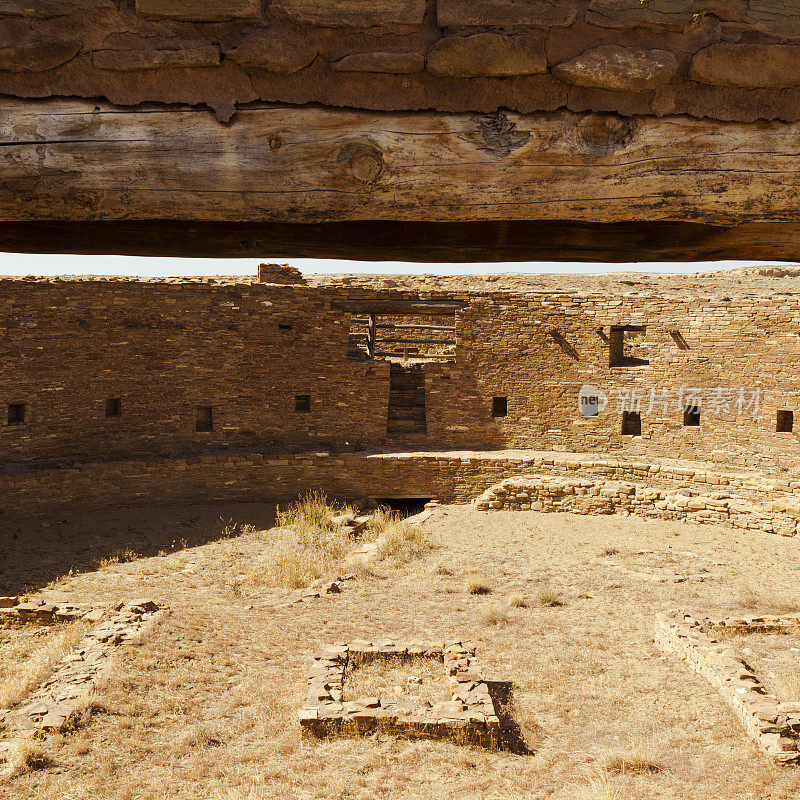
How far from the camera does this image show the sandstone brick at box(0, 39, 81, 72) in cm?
158

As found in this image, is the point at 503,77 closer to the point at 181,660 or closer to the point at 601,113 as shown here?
the point at 601,113

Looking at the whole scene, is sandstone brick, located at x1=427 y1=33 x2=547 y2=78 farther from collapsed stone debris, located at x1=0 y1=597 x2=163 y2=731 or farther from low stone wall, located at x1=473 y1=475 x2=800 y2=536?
low stone wall, located at x1=473 y1=475 x2=800 y2=536

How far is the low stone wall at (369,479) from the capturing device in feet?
42.0

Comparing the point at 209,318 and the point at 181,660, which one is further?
the point at 209,318

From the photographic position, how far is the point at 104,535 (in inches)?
471

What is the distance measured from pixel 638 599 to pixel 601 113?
8.71 meters

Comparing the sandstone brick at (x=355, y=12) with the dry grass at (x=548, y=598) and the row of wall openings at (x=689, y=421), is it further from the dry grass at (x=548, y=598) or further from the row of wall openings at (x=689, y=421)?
the row of wall openings at (x=689, y=421)

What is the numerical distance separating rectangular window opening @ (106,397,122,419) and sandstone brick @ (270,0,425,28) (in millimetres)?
14487

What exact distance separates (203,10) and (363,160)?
0.50 m

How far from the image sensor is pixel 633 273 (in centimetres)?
3059

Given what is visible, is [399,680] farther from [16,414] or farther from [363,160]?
[16,414]

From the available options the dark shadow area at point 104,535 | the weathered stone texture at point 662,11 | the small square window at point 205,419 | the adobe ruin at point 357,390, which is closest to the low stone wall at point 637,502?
the adobe ruin at point 357,390

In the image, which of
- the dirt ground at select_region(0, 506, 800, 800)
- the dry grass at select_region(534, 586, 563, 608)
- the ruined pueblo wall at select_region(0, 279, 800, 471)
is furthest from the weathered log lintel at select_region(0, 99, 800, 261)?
the ruined pueblo wall at select_region(0, 279, 800, 471)

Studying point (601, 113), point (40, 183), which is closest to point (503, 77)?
point (601, 113)
